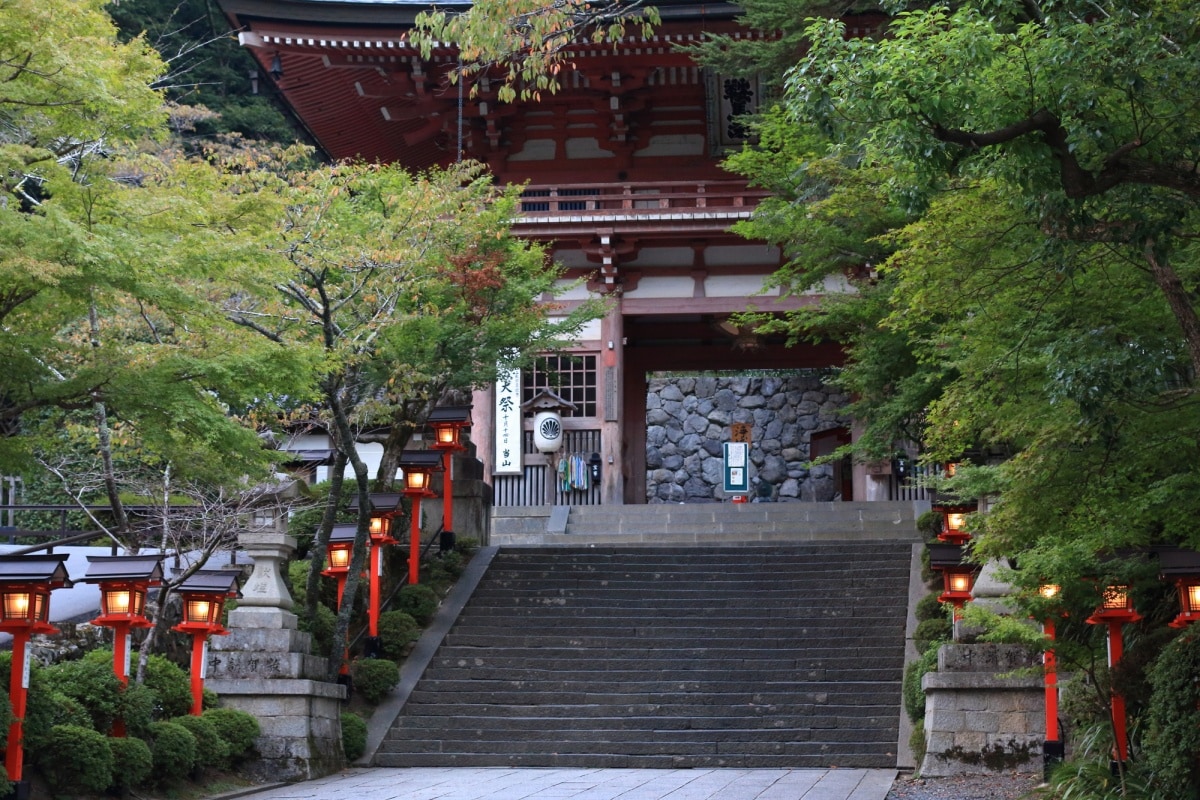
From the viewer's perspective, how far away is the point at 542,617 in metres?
16.7

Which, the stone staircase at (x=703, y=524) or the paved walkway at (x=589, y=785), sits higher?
the stone staircase at (x=703, y=524)

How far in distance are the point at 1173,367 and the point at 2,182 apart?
24.3ft

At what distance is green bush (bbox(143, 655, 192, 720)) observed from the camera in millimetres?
11375

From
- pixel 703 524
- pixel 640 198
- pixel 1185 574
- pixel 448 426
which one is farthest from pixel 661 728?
pixel 640 198

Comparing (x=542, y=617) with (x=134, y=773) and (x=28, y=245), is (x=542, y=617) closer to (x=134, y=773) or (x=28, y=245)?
(x=134, y=773)

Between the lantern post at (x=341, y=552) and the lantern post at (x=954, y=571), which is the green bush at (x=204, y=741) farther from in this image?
the lantern post at (x=954, y=571)

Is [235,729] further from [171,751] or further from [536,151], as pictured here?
[536,151]

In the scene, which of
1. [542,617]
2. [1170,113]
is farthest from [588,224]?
[1170,113]

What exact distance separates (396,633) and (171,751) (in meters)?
5.02

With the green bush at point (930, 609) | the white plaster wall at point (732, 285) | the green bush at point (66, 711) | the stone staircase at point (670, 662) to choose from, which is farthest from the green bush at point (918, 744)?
the white plaster wall at point (732, 285)

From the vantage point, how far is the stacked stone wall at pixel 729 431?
33.1 meters

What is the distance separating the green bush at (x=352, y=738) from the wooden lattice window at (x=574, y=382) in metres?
10.0

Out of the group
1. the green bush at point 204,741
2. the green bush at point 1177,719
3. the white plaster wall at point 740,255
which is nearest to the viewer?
the green bush at point 1177,719

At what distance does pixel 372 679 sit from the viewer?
14.4m
